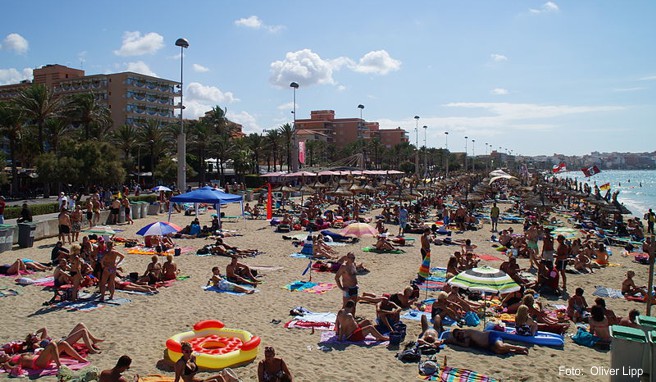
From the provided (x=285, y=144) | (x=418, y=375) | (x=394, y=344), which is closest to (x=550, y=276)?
(x=394, y=344)

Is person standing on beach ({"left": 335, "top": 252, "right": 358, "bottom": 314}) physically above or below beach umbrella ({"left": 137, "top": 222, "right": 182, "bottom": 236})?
below

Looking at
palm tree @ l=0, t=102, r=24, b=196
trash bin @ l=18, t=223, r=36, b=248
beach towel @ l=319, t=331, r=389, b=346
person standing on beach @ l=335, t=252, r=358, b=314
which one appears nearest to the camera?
beach towel @ l=319, t=331, r=389, b=346

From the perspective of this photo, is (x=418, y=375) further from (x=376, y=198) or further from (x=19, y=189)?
(x=19, y=189)

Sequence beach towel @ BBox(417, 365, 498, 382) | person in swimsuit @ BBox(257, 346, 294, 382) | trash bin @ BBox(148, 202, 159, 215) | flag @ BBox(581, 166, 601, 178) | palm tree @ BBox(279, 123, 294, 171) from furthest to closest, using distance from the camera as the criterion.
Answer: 1. palm tree @ BBox(279, 123, 294, 171)
2. flag @ BBox(581, 166, 601, 178)
3. trash bin @ BBox(148, 202, 159, 215)
4. beach towel @ BBox(417, 365, 498, 382)
5. person in swimsuit @ BBox(257, 346, 294, 382)

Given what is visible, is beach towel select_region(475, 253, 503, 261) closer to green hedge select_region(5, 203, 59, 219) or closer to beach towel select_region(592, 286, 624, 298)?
beach towel select_region(592, 286, 624, 298)

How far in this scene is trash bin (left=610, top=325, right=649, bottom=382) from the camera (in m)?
5.64

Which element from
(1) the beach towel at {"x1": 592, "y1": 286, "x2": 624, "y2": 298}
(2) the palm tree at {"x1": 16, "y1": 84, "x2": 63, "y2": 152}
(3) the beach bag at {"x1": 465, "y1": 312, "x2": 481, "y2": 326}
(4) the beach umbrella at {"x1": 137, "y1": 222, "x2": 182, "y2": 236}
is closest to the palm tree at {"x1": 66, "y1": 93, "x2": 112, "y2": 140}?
(2) the palm tree at {"x1": 16, "y1": 84, "x2": 63, "y2": 152}

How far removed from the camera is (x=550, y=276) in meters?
11.8

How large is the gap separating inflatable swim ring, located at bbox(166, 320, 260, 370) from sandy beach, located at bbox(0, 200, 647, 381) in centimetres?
18

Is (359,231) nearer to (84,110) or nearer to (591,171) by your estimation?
(84,110)

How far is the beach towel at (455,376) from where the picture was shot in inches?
257

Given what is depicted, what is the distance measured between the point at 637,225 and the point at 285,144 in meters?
47.3

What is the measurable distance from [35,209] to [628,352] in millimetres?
26405

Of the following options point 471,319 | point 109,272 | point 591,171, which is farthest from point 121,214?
point 591,171
